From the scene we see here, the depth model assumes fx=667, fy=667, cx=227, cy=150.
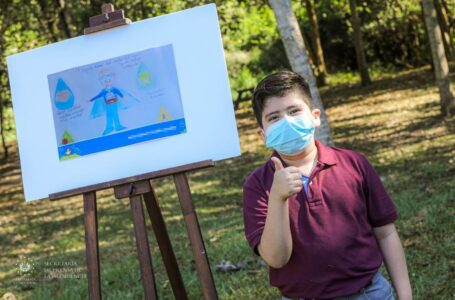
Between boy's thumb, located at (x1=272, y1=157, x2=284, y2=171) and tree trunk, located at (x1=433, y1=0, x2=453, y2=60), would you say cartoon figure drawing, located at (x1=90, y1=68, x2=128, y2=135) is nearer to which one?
boy's thumb, located at (x1=272, y1=157, x2=284, y2=171)

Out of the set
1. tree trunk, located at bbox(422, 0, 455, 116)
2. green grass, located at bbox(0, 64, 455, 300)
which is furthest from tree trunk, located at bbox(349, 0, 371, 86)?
tree trunk, located at bbox(422, 0, 455, 116)

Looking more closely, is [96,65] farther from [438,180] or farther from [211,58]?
[438,180]

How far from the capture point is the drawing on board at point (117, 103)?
12.3ft

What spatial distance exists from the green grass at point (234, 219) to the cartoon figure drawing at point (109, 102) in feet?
5.85

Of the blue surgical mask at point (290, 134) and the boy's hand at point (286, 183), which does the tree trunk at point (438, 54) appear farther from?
the boy's hand at point (286, 183)

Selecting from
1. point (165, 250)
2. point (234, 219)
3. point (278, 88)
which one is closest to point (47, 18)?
point (234, 219)

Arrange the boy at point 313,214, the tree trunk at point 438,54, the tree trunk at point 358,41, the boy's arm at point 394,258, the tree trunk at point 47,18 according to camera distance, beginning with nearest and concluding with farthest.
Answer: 1. the boy at point 313,214
2. the boy's arm at point 394,258
3. the tree trunk at point 438,54
4. the tree trunk at point 47,18
5. the tree trunk at point 358,41

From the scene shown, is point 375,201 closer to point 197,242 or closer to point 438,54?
point 197,242

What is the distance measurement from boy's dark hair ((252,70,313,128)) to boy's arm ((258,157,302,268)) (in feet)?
0.86

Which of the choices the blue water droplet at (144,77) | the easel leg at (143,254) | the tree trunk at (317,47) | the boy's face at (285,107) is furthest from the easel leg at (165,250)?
the tree trunk at (317,47)

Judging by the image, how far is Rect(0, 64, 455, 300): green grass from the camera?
207 inches

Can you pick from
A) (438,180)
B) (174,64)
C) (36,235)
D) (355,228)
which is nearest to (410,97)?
(438,180)

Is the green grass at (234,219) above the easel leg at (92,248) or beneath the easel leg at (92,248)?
beneath

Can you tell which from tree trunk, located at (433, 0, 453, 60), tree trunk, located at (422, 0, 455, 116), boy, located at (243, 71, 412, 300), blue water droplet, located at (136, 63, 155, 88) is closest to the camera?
boy, located at (243, 71, 412, 300)
